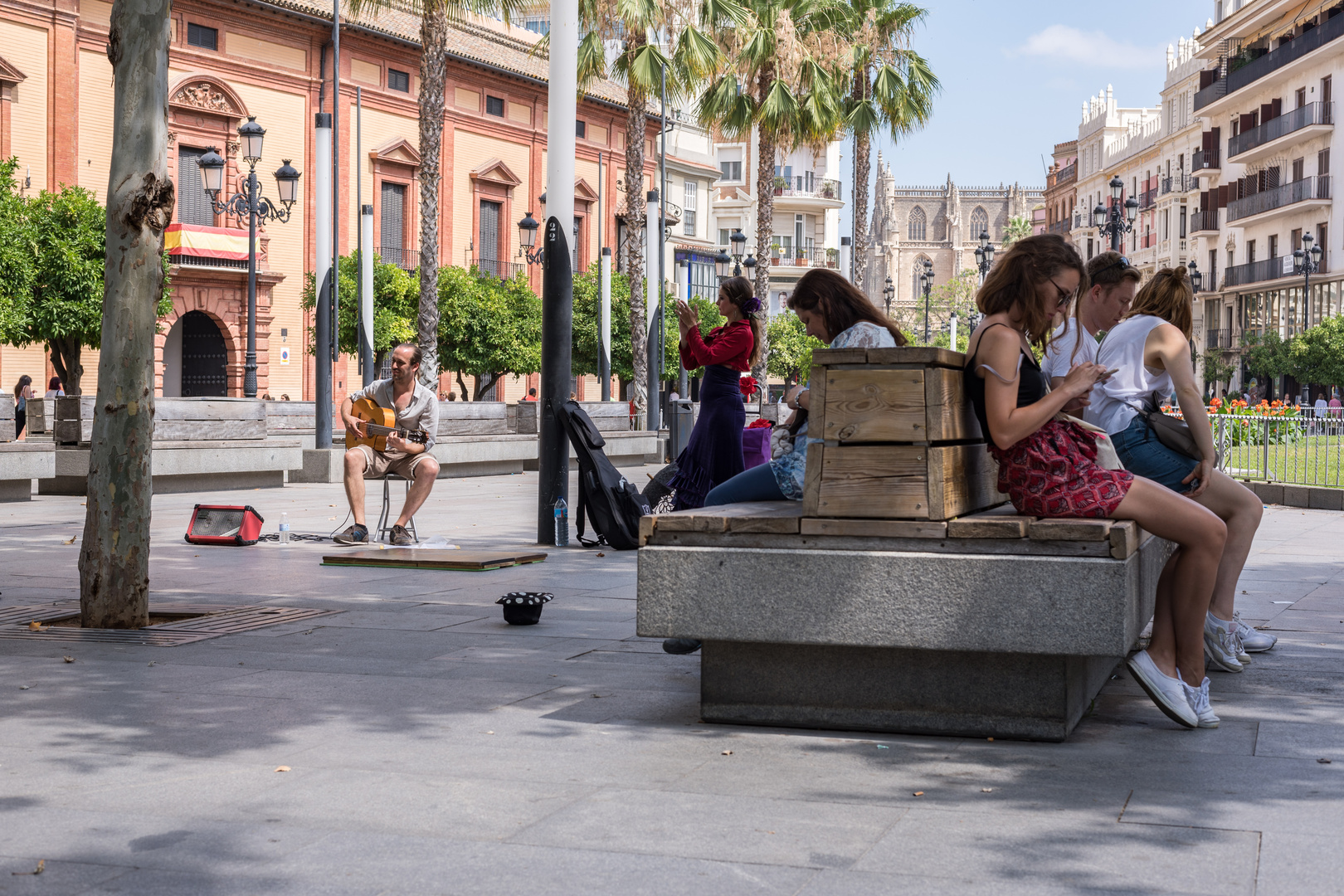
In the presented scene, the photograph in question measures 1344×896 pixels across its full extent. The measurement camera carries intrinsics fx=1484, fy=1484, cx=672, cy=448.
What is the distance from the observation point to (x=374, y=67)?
4431cm

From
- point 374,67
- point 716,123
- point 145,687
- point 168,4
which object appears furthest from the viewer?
point 374,67

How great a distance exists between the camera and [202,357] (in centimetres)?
4100

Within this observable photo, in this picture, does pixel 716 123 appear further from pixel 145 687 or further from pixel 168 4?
pixel 145 687

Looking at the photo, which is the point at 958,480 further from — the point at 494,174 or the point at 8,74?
the point at 494,174

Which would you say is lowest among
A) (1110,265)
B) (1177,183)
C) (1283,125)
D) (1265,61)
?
(1110,265)

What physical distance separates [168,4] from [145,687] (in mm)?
3592

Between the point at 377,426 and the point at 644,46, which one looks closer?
the point at 377,426

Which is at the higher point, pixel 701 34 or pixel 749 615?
pixel 701 34

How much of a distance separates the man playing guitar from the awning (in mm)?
28117

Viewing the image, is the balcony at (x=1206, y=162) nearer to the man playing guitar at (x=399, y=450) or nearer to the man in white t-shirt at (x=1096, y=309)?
the man playing guitar at (x=399, y=450)

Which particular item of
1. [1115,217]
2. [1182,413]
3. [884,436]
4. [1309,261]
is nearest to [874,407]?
[884,436]

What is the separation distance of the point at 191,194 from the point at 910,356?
37964 mm

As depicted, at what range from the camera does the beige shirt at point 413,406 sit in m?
11.1

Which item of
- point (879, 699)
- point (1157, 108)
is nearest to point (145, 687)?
point (879, 699)
